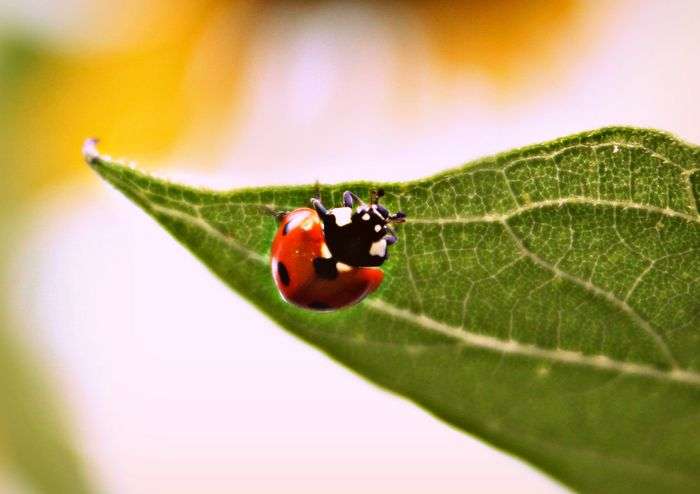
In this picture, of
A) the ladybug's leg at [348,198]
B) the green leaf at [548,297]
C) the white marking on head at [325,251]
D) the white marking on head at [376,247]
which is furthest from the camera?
the white marking on head at [325,251]

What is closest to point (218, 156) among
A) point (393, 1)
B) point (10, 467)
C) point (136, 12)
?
point (136, 12)

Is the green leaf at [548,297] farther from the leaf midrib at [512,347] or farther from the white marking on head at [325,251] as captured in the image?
the white marking on head at [325,251]

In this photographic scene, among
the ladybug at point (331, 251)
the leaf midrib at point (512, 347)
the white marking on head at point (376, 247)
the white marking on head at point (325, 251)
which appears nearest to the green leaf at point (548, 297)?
the leaf midrib at point (512, 347)

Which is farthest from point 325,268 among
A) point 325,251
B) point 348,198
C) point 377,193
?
point 377,193

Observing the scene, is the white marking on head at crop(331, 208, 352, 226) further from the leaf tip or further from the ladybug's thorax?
the leaf tip


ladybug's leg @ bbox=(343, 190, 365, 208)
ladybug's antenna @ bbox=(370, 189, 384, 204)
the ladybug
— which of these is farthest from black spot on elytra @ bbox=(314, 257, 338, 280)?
ladybug's antenna @ bbox=(370, 189, 384, 204)

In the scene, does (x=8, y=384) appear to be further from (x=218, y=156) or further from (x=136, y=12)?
(x=136, y=12)

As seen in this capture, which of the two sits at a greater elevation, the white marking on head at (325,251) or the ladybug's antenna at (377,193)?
the white marking on head at (325,251)
